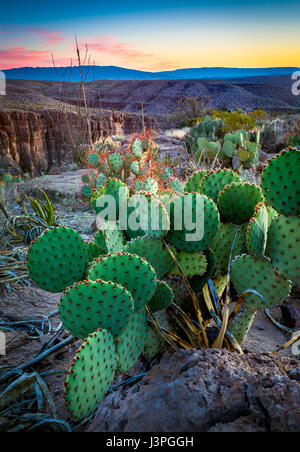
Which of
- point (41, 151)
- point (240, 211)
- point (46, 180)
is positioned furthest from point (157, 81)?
point (240, 211)

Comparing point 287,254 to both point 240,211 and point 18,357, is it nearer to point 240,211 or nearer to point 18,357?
point 240,211

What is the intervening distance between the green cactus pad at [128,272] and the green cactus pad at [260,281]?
476 mm

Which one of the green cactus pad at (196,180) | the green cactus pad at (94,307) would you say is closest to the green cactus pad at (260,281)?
the green cactus pad at (94,307)

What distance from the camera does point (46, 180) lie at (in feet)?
22.4

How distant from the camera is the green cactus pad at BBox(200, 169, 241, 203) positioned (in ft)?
6.07

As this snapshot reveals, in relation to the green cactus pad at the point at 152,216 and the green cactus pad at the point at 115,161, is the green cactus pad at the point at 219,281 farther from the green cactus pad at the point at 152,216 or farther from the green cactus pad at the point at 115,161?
the green cactus pad at the point at 115,161

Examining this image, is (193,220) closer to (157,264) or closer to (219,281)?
(157,264)

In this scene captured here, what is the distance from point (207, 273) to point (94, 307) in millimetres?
767

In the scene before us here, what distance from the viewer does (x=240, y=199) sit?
164 cm

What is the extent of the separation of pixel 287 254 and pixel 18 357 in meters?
1.61

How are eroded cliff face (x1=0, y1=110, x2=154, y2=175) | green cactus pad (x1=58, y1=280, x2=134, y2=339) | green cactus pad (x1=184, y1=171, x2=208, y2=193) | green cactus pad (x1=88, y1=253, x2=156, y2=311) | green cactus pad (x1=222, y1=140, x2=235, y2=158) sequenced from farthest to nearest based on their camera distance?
1. eroded cliff face (x1=0, y1=110, x2=154, y2=175)
2. green cactus pad (x1=222, y1=140, x2=235, y2=158)
3. green cactus pad (x1=184, y1=171, x2=208, y2=193)
4. green cactus pad (x1=88, y1=253, x2=156, y2=311)
5. green cactus pad (x1=58, y1=280, x2=134, y2=339)

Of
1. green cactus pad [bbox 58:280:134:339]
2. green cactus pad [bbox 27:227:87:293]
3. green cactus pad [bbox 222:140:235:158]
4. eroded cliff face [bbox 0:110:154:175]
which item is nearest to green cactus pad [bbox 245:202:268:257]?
green cactus pad [bbox 58:280:134:339]

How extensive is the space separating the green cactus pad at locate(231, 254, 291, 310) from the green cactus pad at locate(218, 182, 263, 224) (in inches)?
12.3

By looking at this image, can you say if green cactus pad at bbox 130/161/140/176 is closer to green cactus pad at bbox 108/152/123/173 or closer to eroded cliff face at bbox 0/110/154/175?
green cactus pad at bbox 108/152/123/173
